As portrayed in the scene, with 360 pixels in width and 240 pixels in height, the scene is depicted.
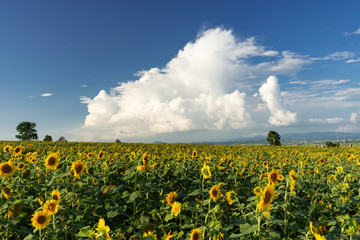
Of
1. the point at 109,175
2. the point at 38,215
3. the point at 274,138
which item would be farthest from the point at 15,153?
the point at 274,138

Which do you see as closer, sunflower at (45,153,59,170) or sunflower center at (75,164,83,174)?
sunflower center at (75,164,83,174)

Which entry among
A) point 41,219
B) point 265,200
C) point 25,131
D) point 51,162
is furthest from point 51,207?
point 25,131

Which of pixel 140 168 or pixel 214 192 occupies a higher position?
pixel 140 168

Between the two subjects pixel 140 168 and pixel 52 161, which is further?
pixel 52 161

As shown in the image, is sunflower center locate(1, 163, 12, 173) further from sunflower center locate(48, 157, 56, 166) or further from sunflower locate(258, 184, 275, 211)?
sunflower locate(258, 184, 275, 211)

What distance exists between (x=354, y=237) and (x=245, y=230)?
5.26 ft

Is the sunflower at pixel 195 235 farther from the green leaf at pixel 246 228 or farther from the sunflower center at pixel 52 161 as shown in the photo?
the sunflower center at pixel 52 161

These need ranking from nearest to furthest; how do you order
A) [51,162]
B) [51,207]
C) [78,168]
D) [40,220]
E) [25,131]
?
[40,220] < [51,207] < [78,168] < [51,162] < [25,131]

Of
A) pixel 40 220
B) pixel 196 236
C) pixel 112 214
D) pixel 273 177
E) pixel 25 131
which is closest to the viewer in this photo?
pixel 196 236

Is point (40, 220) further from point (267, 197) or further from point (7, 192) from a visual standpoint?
point (267, 197)

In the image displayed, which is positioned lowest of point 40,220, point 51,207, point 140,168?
point 40,220

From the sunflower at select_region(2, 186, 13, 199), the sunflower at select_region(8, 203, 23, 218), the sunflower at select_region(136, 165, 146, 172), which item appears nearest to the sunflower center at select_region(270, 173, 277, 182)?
the sunflower at select_region(136, 165, 146, 172)

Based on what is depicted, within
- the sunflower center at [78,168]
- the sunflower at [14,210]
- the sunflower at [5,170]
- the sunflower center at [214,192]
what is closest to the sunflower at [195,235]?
the sunflower center at [214,192]

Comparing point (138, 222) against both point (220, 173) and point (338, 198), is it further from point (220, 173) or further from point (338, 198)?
point (338, 198)
